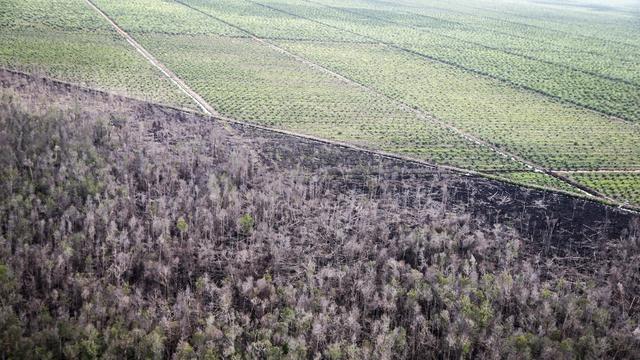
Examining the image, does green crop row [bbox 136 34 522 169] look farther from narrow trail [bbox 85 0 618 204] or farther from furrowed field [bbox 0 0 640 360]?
narrow trail [bbox 85 0 618 204]

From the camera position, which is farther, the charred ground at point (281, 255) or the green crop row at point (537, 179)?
the green crop row at point (537, 179)

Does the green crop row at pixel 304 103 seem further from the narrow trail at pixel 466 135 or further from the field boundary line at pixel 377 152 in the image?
the field boundary line at pixel 377 152

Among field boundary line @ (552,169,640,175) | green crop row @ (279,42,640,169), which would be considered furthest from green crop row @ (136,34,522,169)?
green crop row @ (279,42,640,169)

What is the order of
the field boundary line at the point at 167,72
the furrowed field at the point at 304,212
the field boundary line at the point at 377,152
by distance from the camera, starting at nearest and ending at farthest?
the furrowed field at the point at 304,212
the field boundary line at the point at 377,152
the field boundary line at the point at 167,72

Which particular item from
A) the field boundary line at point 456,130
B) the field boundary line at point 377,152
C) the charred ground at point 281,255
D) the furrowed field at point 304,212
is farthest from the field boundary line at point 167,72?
the field boundary line at point 456,130

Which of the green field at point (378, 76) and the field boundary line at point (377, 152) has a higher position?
the green field at point (378, 76)

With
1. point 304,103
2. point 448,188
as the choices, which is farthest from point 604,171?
point 304,103

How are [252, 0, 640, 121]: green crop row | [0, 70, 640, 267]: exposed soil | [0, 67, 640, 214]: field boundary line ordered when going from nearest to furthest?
1. [0, 70, 640, 267]: exposed soil
2. [0, 67, 640, 214]: field boundary line
3. [252, 0, 640, 121]: green crop row
